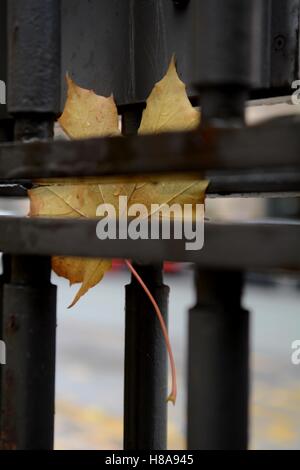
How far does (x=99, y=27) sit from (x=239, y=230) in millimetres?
496

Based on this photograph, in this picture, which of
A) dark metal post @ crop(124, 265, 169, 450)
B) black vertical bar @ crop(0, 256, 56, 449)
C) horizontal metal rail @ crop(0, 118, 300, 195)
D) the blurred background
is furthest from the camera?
the blurred background

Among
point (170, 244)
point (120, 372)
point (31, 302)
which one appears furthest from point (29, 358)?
point (120, 372)

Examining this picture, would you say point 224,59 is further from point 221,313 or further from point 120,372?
point 120,372

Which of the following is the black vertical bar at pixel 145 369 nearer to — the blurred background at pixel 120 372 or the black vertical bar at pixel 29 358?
the black vertical bar at pixel 29 358

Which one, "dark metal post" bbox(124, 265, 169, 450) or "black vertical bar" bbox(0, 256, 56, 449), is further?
"dark metal post" bbox(124, 265, 169, 450)

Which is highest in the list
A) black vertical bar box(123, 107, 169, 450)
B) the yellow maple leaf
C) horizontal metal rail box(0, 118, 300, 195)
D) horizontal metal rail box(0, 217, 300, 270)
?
the yellow maple leaf

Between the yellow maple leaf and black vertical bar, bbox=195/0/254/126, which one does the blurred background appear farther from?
black vertical bar, bbox=195/0/254/126

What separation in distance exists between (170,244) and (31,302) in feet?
0.64

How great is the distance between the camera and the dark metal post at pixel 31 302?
2.27 ft

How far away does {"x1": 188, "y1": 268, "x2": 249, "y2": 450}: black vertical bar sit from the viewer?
0.55m

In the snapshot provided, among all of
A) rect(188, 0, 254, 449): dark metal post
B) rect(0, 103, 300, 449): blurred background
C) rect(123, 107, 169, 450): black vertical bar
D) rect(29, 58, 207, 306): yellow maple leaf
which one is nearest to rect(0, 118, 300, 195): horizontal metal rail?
rect(188, 0, 254, 449): dark metal post

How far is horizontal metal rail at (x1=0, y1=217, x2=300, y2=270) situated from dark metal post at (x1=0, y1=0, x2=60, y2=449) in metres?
0.05

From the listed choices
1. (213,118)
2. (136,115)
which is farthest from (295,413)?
(213,118)

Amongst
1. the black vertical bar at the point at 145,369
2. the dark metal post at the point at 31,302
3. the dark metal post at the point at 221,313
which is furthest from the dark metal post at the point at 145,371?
the dark metal post at the point at 221,313
